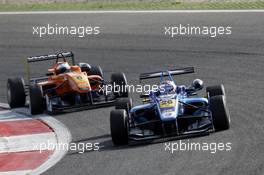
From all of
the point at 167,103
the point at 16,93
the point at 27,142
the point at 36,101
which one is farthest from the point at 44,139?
the point at 16,93

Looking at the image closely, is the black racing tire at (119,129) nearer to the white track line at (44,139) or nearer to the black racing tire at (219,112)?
the white track line at (44,139)

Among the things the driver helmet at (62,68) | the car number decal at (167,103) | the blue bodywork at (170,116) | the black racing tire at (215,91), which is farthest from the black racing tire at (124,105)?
the driver helmet at (62,68)

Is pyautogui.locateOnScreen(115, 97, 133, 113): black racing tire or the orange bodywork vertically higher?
pyautogui.locateOnScreen(115, 97, 133, 113): black racing tire

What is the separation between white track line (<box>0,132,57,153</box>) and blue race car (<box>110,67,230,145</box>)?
1357 mm

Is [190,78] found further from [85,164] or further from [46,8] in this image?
[46,8]

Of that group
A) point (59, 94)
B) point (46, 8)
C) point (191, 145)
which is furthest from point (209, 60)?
point (46, 8)

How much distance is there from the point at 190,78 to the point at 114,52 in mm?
4677

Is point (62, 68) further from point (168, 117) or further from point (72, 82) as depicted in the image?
point (168, 117)

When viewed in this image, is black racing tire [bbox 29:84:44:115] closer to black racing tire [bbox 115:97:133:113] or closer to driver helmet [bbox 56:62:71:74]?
driver helmet [bbox 56:62:71:74]

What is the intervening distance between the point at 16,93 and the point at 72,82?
56.5 inches

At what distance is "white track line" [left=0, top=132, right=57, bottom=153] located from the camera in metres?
15.9

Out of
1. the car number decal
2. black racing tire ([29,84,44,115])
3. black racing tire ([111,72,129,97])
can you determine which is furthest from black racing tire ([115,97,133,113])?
black racing tire ([29,84,44,115])

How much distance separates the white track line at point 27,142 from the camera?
1595cm

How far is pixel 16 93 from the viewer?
19.9 meters
